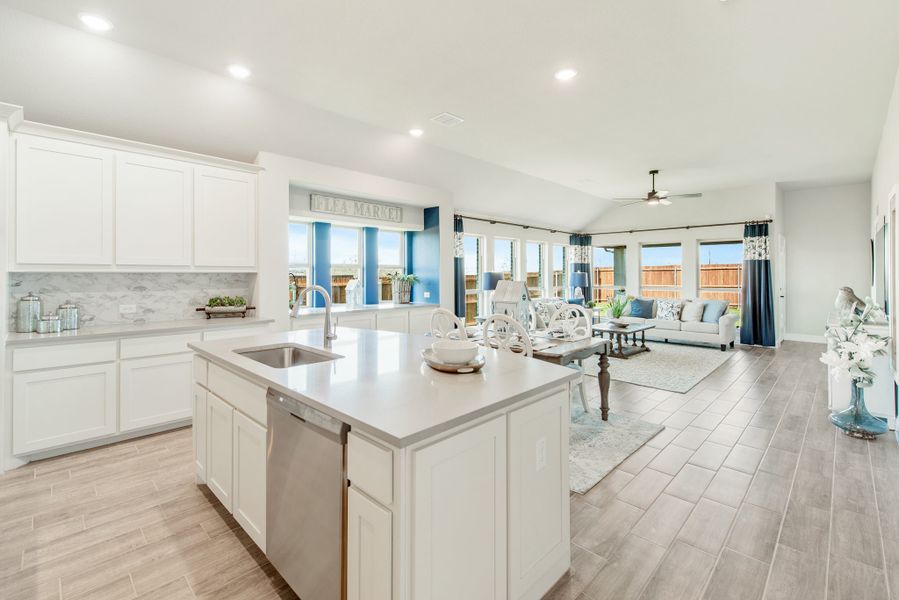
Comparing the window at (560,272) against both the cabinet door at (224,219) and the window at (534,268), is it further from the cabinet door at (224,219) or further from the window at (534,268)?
the cabinet door at (224,219)

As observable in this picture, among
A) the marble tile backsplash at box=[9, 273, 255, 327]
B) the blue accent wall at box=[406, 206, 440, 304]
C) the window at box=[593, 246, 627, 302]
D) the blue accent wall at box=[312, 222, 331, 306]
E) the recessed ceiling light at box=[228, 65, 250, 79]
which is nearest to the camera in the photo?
the recessed ceiling light at box=[228, 65, 250, 79]

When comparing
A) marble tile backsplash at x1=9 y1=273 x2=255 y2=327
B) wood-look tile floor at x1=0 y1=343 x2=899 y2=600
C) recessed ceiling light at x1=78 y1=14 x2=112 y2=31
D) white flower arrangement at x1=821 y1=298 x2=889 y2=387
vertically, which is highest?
recessed ceiling light at x1=78 y1=14 x2=112 y2=31

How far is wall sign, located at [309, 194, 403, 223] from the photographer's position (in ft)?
16.6

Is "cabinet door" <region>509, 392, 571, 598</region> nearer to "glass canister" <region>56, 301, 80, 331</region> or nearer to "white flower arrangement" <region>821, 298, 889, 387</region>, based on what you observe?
"white flower arrangement" <region>821, 298, 889, 387</region>

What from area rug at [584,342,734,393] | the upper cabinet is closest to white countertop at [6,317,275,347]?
the upper cabinet

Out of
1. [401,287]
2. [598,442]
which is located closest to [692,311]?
[401,287]

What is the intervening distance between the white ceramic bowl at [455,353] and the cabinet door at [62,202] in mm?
3117

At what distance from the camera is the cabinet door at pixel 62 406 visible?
278 cm

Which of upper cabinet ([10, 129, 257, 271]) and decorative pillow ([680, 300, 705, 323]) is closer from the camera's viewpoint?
upper cabinet ([10, 129, 257, 271])

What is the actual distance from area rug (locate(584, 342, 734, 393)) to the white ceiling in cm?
295

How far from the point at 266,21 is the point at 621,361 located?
5868 millimetres

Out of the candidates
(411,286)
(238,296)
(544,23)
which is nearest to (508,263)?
(411,286)

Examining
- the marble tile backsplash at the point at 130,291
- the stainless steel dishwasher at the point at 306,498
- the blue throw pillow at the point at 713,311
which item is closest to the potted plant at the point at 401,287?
the marble tile backsplash at the point at 130,291

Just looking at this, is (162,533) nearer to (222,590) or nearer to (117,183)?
(222,590)
